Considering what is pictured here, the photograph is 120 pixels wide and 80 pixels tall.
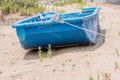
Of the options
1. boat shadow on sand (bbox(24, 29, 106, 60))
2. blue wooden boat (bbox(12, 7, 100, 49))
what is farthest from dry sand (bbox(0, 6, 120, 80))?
blue wooden boat (bbox(12, 7, 100, 49))

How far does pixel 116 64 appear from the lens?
5668 mm

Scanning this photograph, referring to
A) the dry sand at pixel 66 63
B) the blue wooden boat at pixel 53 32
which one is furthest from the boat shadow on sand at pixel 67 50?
the blue wooden boat at pixel 53 32

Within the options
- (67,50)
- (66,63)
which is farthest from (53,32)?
(66,63)

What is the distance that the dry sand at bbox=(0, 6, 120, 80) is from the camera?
18.2ft

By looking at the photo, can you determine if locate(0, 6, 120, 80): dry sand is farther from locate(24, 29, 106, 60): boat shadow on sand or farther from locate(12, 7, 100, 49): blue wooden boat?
locate(12, 7, 100, 49): blue wooden boat

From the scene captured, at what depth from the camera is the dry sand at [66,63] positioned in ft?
18.2

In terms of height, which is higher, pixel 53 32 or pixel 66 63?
pixel 53 32

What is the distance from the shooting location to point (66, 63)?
6.14 metres

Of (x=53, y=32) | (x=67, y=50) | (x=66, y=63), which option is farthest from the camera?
(x=67, y=50)

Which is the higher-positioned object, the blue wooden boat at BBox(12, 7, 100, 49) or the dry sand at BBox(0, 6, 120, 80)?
the blue wooden boat at BBox(12, 7, 100, 49)

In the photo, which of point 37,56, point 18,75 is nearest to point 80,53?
point 37,56

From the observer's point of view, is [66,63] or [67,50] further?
[67,50]

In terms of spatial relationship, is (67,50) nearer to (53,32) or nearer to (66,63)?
(53,32)

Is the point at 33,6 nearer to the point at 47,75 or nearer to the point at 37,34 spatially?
the point at 37,34
